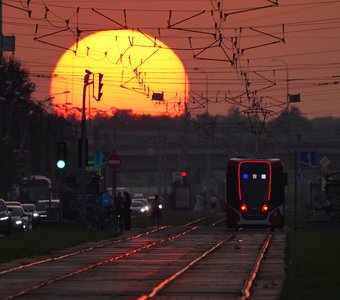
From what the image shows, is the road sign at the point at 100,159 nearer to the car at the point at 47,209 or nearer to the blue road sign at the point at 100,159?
the blue road sign at the point at 100,159

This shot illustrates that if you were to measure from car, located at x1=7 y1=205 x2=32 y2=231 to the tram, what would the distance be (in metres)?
9.65

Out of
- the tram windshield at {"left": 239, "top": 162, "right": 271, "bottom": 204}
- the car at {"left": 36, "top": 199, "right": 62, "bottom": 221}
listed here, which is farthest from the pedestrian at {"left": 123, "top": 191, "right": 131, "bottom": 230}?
the car at {"left": 36, "top": 199, "right": 62, "bottom": 221}

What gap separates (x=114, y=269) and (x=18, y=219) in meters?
30.3

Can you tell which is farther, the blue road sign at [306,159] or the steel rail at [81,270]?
the blue road sign at [306,159]

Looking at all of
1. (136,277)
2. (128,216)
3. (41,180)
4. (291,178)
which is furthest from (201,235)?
(291,178)

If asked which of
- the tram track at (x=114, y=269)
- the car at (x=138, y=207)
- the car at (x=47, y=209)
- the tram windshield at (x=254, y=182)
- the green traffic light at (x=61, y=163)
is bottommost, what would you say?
the car at (x=138, y=207)

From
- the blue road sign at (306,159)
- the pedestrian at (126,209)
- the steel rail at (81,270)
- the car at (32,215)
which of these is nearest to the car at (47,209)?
the car at (32,215)

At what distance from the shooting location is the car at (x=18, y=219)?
57.2 metres

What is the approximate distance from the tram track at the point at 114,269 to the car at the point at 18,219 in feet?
41.6

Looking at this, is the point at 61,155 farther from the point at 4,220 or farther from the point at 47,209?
the point at 47,209

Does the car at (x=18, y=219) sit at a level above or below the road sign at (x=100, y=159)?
below

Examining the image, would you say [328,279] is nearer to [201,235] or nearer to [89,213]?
[201,235]

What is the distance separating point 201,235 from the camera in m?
51.2

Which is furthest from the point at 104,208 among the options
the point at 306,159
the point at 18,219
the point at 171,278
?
the point at 171,278
